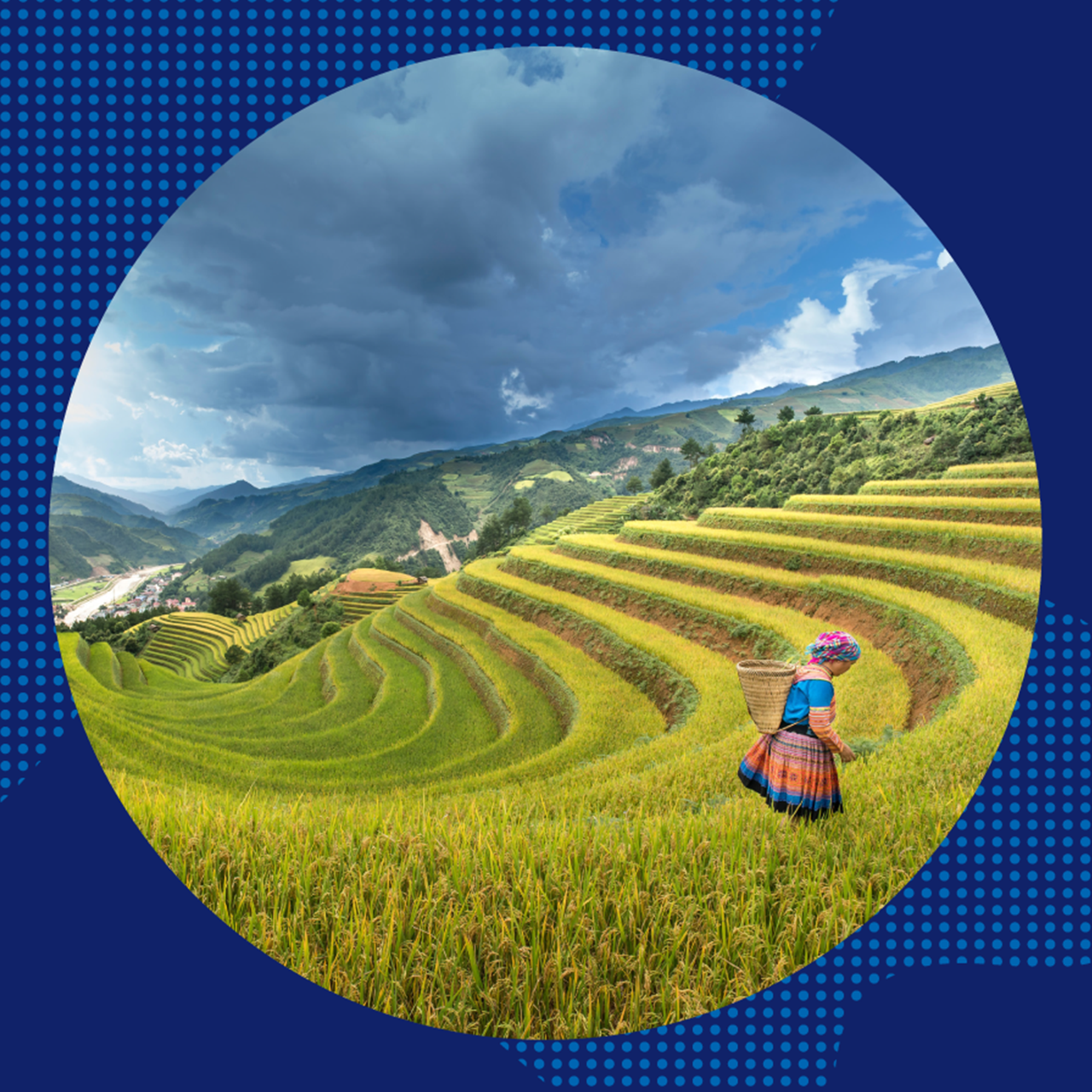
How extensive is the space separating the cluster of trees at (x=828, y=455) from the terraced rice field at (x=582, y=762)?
356 millimetres

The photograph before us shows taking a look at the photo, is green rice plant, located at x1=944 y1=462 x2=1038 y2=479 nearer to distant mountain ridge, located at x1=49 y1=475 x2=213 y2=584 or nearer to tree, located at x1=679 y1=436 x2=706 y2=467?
tree, located at x1=679 y1=436 x2=706 y2=467

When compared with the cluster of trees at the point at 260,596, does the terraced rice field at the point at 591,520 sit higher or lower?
higher

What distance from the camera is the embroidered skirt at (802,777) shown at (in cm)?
286

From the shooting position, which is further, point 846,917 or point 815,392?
point 815,392

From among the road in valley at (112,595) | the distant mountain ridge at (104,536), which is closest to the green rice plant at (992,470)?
the distant mountain ridge at (104,536)

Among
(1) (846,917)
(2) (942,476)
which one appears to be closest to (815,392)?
(2) (942,476)

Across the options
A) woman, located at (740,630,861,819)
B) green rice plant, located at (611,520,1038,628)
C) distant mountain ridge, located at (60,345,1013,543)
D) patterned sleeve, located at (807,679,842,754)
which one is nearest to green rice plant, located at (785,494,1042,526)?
green rice plant, located at (611,520,1038,628)

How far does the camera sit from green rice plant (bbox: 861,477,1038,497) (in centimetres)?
448

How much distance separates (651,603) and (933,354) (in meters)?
4.31

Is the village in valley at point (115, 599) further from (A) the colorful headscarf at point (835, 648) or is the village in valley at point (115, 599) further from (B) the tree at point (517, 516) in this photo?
(A) the colorful headscarf at point (835, 648)

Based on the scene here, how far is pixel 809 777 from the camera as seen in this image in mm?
2867

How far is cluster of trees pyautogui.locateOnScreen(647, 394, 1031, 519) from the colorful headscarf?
11.3 ft

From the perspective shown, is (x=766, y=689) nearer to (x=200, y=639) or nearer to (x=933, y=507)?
(x=933, y=507)

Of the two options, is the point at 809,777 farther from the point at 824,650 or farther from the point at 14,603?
the point at 14,603
